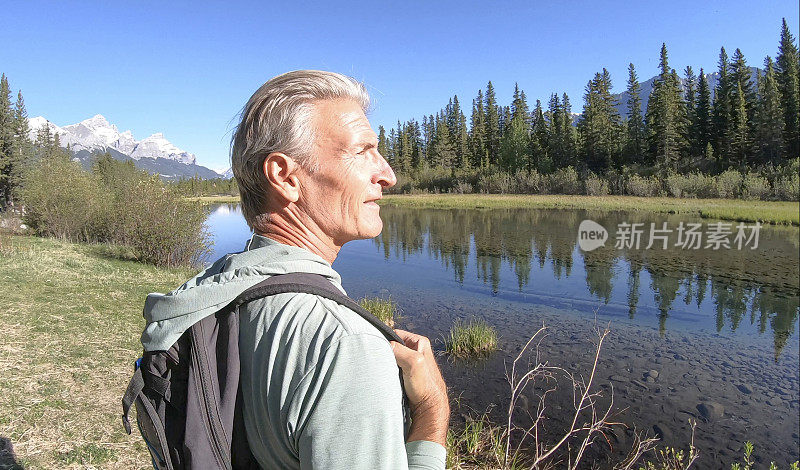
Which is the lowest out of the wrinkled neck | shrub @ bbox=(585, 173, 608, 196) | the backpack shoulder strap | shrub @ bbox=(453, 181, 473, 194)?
the backpack shoulder strap

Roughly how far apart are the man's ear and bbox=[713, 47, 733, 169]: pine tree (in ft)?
183

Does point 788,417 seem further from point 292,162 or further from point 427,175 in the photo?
point 427,175

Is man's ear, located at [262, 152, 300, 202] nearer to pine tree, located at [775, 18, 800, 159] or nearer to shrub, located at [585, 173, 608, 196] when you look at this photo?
shrub, located at [585, 173, 608, 196]

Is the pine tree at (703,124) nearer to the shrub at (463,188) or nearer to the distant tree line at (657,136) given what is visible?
the distant tree line at (657,136)

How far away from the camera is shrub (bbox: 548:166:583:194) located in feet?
166

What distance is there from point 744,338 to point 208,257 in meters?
16.9

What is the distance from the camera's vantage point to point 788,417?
6.23 m

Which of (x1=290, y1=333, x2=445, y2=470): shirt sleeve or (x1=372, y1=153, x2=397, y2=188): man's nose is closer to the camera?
(x1=290, y1=333, x2=445, y2=470): shirt sleeve

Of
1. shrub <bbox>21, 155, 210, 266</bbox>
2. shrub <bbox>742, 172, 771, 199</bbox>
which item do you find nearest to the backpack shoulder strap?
shrub <bbox>21, 155, 210, 266</bbox>

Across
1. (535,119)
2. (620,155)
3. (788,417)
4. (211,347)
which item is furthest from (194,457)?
(535,119)

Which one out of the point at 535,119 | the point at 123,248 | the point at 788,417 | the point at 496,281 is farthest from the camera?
the point at 535,119

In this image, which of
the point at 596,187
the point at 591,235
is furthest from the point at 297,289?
the point at 596,187

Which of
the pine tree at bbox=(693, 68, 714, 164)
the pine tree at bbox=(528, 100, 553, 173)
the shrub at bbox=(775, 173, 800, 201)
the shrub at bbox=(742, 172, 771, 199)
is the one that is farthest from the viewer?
the pine tree at bbox=(528, 100, 553, 173)

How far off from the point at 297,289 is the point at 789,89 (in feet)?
204
